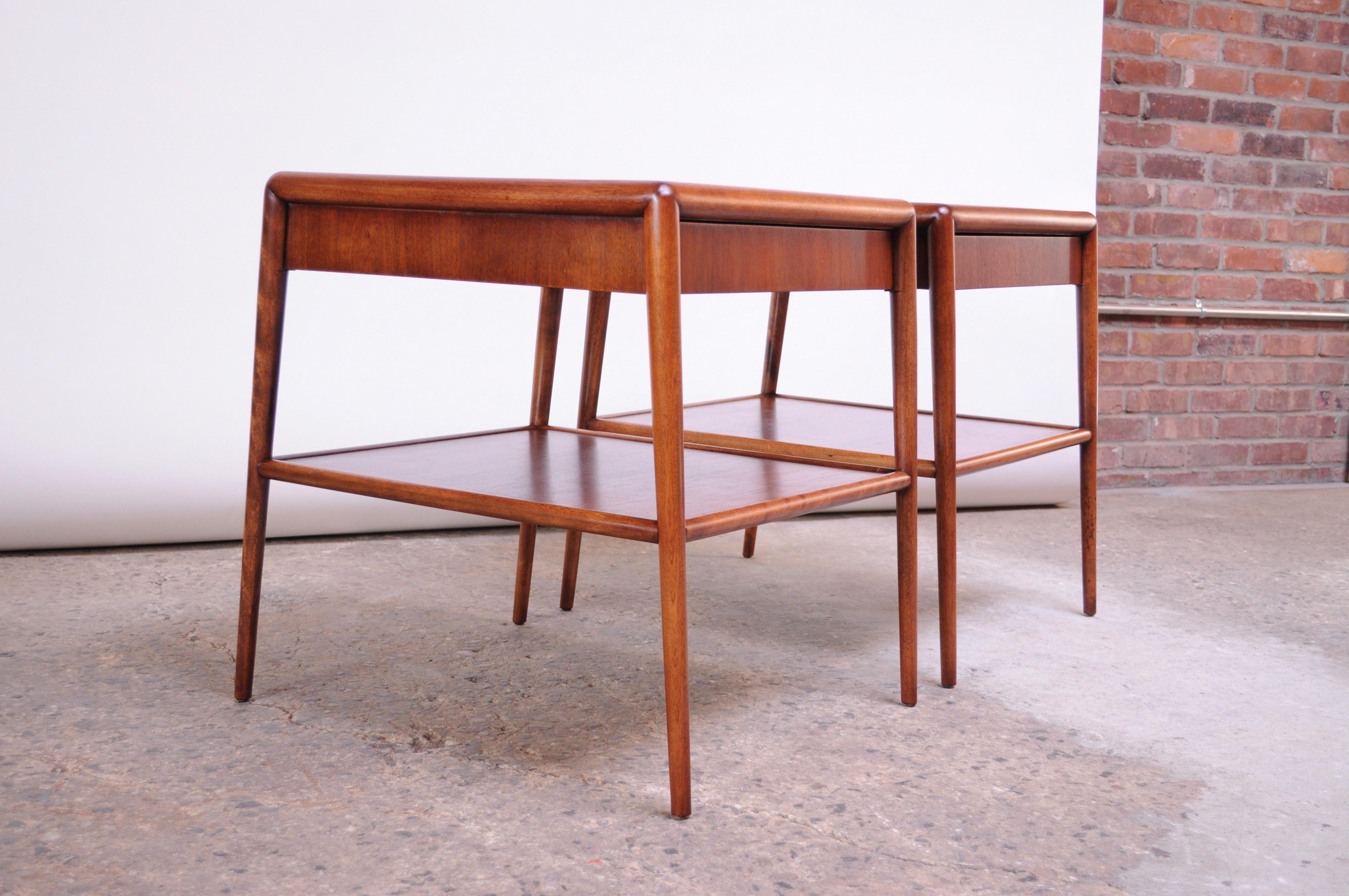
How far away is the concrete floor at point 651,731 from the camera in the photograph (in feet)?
3.71

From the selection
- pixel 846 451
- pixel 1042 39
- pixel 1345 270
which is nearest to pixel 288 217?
pixel 846 451

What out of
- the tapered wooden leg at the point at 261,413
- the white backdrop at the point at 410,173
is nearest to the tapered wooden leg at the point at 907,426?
the tapered wooden leg at the point at 261,413

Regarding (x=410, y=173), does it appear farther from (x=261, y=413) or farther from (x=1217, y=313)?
(x=1217, y=313)

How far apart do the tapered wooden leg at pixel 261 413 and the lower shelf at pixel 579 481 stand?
38mm

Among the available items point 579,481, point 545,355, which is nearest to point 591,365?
point 545,355

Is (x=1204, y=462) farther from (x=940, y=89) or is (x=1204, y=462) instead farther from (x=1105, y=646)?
(x=1105, y=646)

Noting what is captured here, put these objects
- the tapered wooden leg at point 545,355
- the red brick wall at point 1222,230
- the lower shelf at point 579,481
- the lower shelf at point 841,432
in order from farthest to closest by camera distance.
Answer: the red brick wall at point 1222,230 < the tapered wooden leg at point 545,355 < the lower shelf at point 841,432 < the lower shelf at point 579,481

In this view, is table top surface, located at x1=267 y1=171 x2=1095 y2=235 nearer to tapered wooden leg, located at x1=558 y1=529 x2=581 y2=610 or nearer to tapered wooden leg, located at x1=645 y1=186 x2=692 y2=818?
tapered wooden leg, located at x1=645 y1=186 x2=692 y2=818

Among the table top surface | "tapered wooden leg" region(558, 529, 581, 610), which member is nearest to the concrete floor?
"tapered wooden leg" region(558, 529, 581, 610)

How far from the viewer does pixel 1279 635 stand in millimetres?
1897

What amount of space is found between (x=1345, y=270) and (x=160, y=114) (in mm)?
2919

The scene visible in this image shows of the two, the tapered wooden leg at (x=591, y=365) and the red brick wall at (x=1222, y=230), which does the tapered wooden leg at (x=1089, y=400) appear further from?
the red brick wall at (x=1222, y=230)

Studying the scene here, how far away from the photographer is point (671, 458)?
114cm

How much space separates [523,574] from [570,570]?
107 millimetres
